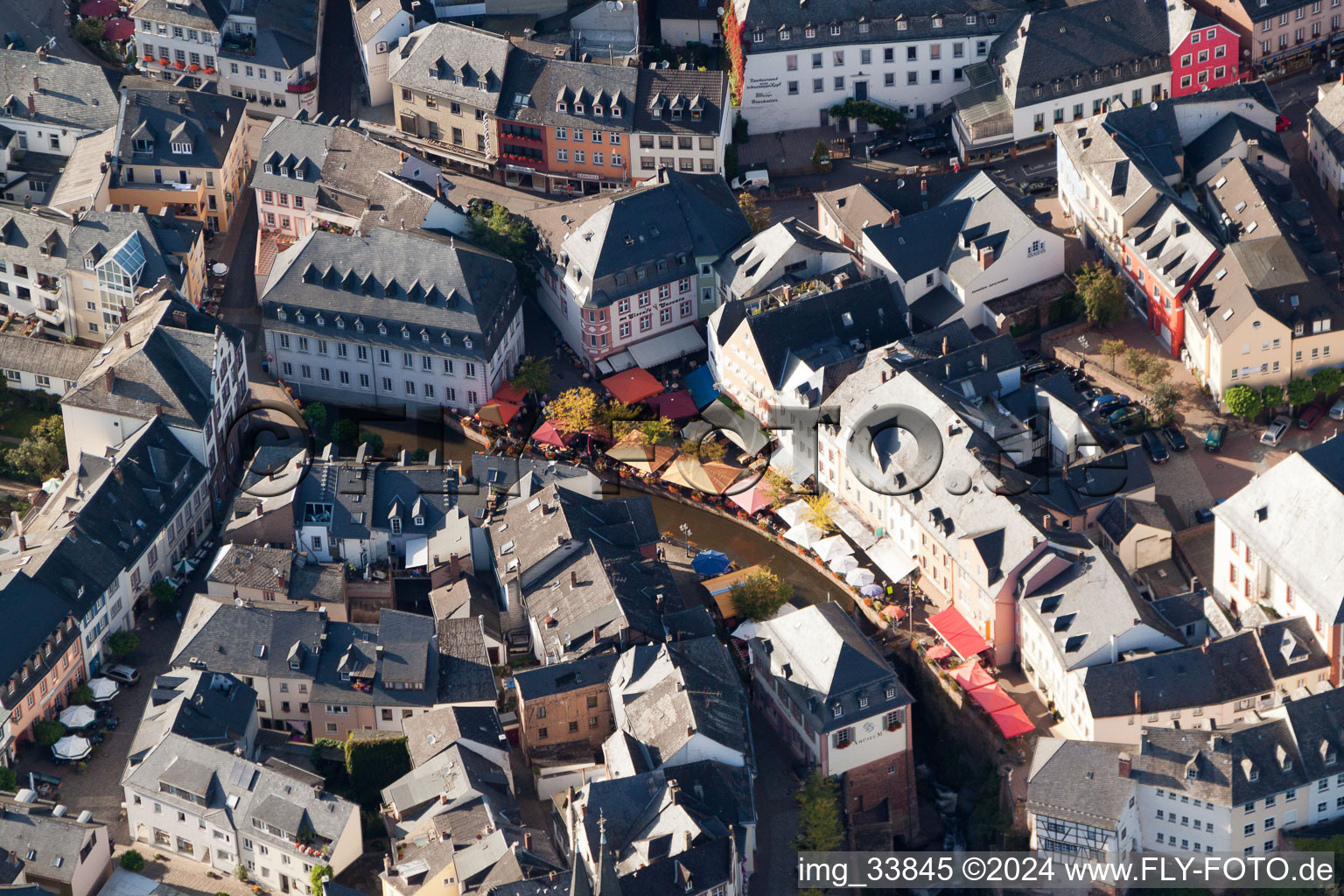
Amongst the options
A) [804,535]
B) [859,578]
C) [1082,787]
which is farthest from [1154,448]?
[1082,787]

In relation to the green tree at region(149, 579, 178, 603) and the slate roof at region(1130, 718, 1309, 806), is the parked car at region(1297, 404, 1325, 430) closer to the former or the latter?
the slate roof at region(1130, 718, 1309, 806)

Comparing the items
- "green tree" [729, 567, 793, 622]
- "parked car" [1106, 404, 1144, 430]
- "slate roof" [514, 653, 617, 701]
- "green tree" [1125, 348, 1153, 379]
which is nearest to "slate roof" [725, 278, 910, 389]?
"parked car" [1106, 404, 1144, 430]

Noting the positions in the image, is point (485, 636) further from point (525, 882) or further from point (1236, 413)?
point (1236, 413)

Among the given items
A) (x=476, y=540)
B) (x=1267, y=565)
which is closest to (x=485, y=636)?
(x=476, y=540)

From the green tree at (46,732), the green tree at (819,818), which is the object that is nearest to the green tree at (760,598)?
the green tree at (819,818)

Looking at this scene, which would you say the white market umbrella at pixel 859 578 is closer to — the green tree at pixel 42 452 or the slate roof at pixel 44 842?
the slate roof at pixel 44 842

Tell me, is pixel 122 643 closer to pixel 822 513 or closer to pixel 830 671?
pixel 830 671
